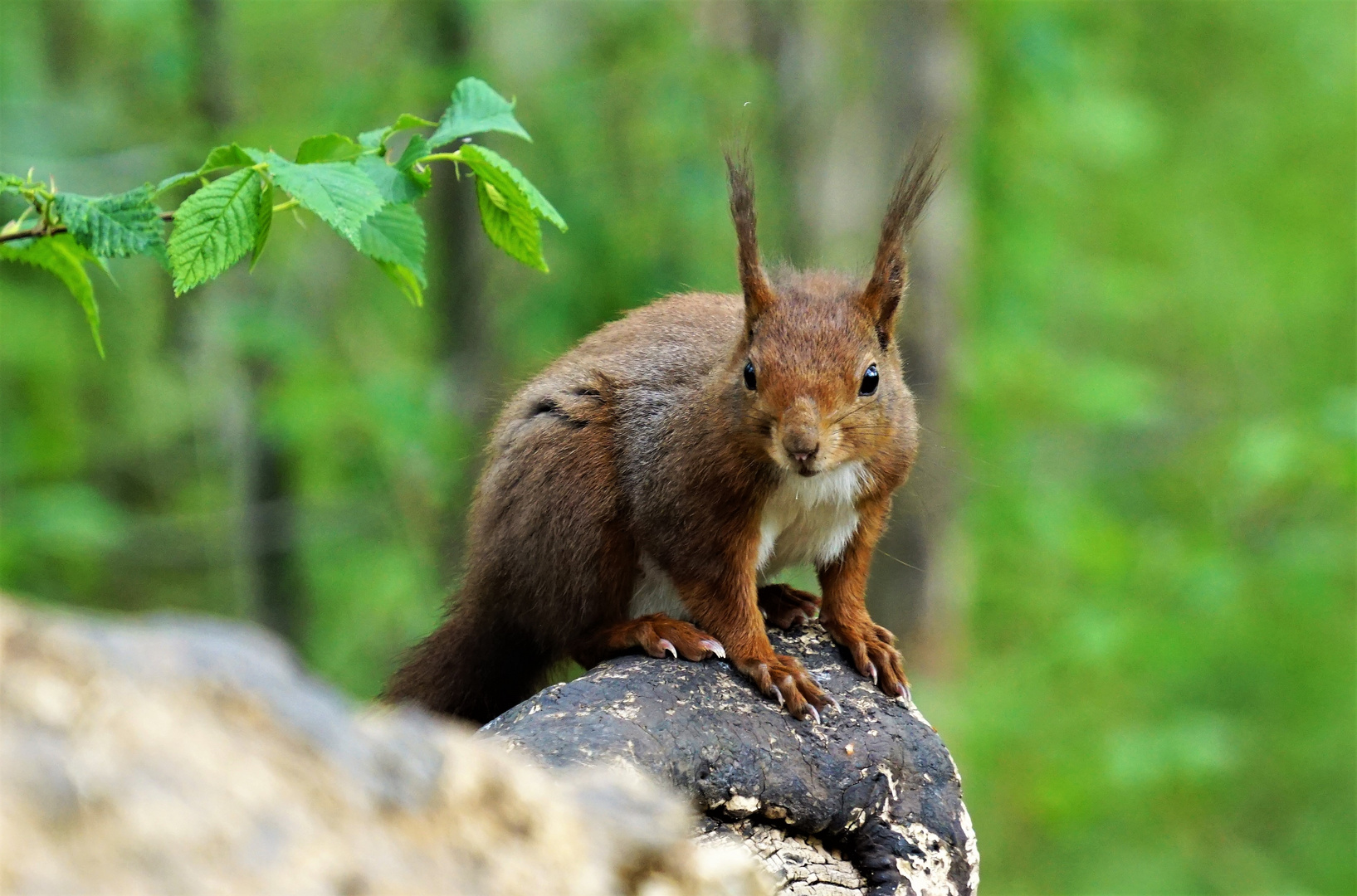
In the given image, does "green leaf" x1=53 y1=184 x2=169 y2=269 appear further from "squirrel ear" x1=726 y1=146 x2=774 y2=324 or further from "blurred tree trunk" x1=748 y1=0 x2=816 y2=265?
"blurred tree trunk" x1=748 y1=0 x2=816 y2=265

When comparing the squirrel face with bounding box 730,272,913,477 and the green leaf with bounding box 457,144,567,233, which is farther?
the squirrel face with bounding box 730,272,913,477

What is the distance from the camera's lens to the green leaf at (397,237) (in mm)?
1995

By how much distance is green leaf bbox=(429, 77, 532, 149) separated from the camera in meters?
1.96

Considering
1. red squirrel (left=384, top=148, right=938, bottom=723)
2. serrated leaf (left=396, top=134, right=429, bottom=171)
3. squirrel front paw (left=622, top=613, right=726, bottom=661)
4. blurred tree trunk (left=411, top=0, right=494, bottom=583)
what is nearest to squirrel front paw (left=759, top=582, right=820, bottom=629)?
red squirrel (left=384, top=148, right=938, bottom=723)

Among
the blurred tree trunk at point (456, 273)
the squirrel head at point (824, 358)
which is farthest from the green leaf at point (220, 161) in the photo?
the blurred tree trunk at point (456, 273)

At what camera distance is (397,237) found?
203 centimetres

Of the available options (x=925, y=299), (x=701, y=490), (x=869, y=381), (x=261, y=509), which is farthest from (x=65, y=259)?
(x=261, y=509)

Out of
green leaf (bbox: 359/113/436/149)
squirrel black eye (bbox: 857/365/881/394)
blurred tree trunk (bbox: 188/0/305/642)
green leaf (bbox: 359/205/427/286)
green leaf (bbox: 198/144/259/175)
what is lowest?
blurred tree trunk (bbox: 188/0/305/642)

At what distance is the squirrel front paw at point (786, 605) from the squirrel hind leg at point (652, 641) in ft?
0.81

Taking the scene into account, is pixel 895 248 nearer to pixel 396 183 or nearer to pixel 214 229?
pixel 396 183

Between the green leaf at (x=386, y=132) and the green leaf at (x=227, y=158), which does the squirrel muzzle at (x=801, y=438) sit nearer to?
the green leaf at (x=386, y=132)

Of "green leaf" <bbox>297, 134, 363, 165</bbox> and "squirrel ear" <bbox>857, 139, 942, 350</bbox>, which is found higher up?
"green leaf" <bbox>297, 134, 363, 165</bbox>

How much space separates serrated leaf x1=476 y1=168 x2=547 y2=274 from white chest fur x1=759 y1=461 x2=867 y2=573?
0.75 metres

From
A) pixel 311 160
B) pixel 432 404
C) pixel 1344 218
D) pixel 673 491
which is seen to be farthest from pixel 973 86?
pixel 311 160
